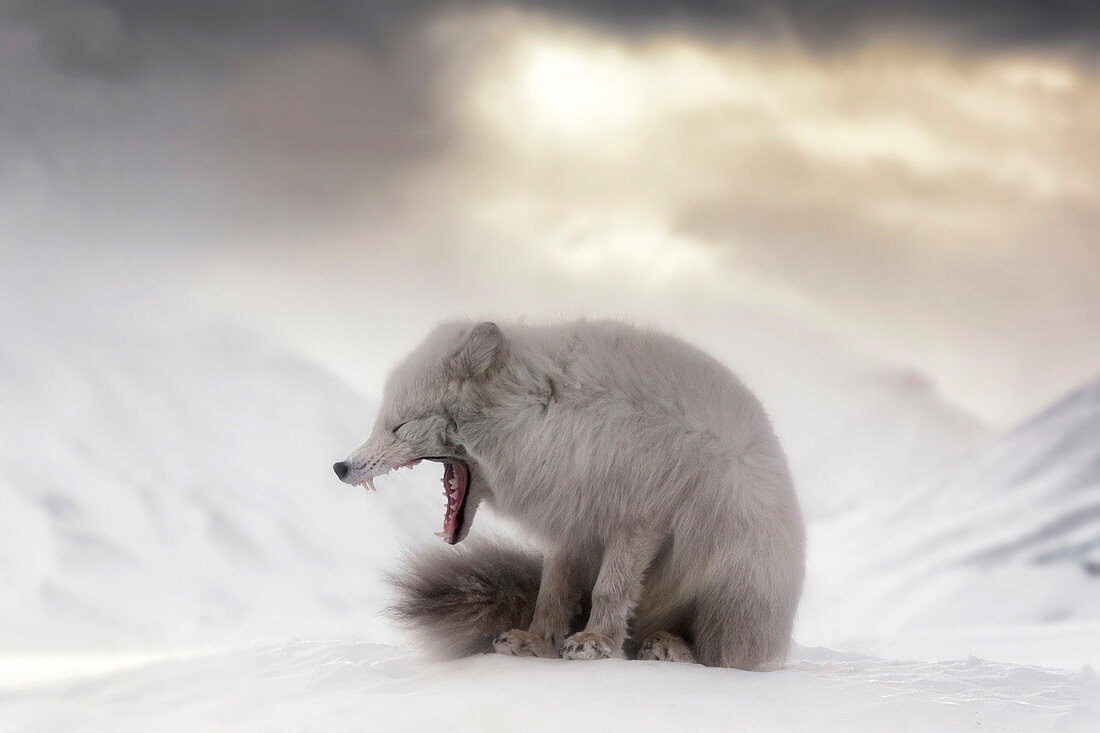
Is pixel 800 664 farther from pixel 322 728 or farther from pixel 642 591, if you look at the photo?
pixel 322 728

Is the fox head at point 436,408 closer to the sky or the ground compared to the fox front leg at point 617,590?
closer to the sky

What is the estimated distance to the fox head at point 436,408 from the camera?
245cm

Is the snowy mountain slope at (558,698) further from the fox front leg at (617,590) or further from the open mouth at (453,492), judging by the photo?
the open mouth at (453,492)

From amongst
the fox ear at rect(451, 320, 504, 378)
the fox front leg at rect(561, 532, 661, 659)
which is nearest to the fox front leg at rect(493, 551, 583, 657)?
the fox front leg at rect(561, 532, 661, 659)

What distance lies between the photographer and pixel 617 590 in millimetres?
2404

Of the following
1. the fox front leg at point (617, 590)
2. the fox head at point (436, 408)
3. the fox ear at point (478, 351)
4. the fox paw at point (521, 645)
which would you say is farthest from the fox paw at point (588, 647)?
the fox ear at point (478, 351)

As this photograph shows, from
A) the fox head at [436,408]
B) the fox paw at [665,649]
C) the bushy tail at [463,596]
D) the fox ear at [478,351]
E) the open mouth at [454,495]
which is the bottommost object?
the fox paw at [665,649]

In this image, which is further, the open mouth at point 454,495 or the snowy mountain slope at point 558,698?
the open mouth at point 454,495

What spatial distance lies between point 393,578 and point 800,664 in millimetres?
1100

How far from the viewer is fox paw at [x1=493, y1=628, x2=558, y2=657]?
248 centimetres

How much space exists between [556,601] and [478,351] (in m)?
0.61

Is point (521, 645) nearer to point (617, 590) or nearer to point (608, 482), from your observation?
point (617, 590)

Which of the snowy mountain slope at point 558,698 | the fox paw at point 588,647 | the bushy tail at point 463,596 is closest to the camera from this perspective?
the snowy mountain slope at point 558,698

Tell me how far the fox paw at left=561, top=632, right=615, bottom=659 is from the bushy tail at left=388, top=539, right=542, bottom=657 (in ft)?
0.96
